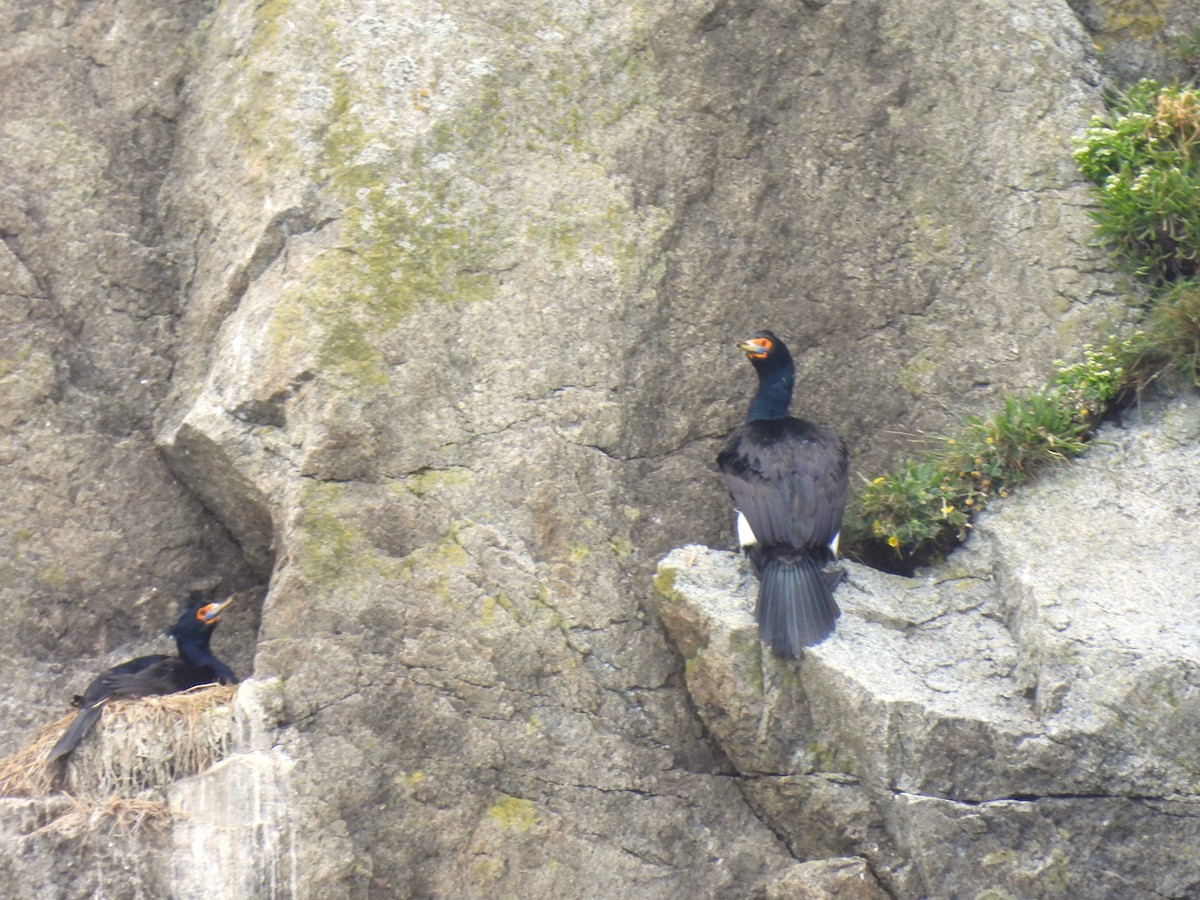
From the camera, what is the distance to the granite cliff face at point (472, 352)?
21.1ft

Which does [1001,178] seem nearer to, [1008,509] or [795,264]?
[795,264]

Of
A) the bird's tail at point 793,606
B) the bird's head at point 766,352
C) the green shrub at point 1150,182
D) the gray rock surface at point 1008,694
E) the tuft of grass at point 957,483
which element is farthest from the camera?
the green shrub at point 1150,182

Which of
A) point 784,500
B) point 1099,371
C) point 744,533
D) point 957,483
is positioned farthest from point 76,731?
point 1099,371

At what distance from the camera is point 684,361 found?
7.37m

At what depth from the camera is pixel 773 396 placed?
7.12m

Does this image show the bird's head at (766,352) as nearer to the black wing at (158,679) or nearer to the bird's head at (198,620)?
the bird's head at (198,620)

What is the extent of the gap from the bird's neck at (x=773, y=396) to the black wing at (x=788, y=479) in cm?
9

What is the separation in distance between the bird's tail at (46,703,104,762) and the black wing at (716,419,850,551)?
2955mm

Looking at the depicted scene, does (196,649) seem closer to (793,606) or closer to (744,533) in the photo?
(744,533)

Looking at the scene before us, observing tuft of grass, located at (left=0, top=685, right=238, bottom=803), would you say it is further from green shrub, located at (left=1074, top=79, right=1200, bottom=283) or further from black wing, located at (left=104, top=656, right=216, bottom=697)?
green shrub, located at (left=1074, top=79, right=1200, bottom=283)

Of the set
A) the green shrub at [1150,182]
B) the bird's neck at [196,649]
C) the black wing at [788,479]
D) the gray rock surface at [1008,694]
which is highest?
the green shrub at [1150,182]

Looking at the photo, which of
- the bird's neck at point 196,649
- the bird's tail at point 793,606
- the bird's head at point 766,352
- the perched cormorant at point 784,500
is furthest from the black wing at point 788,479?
the bird's neck at point 196,649

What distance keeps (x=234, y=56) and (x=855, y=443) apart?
12.7 ft

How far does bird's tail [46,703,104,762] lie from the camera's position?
6.34 meters
